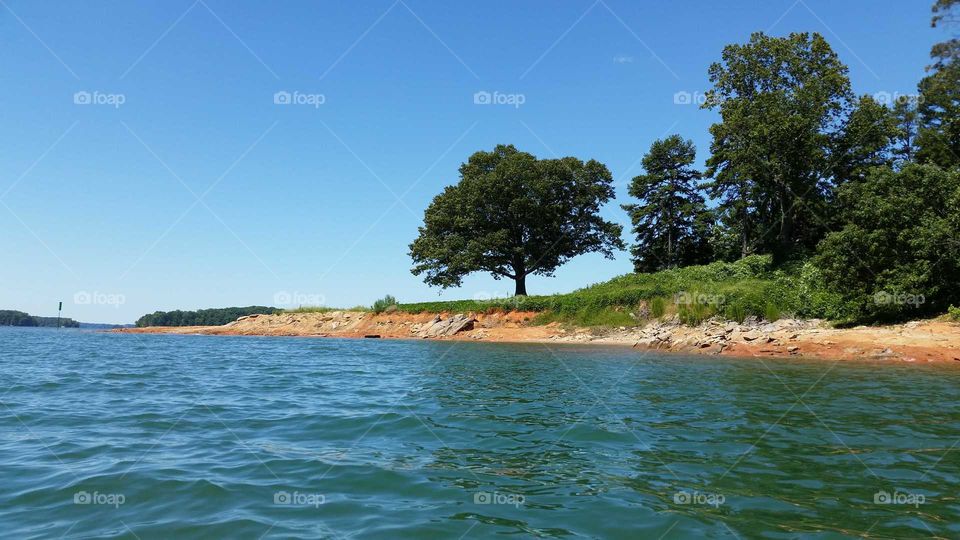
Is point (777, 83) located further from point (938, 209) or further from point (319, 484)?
point (319, 484)

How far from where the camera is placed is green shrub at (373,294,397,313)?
195 ft

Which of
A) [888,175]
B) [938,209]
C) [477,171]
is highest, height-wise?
[477,171]

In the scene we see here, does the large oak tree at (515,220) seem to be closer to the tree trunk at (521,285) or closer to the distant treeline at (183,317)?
the tree trunk at (521,285)

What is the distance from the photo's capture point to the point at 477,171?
59.2 meters

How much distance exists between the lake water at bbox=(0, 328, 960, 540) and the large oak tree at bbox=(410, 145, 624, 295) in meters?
40.8

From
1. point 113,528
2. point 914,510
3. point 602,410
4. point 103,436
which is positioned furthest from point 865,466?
point 103,436

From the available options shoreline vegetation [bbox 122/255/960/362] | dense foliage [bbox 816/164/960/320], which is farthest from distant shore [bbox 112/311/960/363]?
dense foliage [bbox 816/164/960/320]

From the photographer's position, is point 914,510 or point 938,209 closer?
point 914,510

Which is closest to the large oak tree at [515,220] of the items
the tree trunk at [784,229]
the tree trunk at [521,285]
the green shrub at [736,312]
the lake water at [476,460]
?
the tree trunk at [521,285]

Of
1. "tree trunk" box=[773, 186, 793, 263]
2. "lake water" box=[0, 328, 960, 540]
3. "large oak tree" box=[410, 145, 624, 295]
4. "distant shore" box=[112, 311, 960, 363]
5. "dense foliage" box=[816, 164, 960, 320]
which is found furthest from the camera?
"large oak tree" box=[410, 145, 624, 295]

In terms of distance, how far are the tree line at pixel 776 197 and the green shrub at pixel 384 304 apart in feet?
14.0

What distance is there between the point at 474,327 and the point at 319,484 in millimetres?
43761

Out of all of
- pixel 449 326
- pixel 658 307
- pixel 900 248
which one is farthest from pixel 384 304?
pixel 900 248

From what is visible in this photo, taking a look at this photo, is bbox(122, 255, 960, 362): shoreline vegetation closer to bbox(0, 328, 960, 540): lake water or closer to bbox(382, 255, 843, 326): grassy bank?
bbox(382, 255, 843, 326): grassy bank
